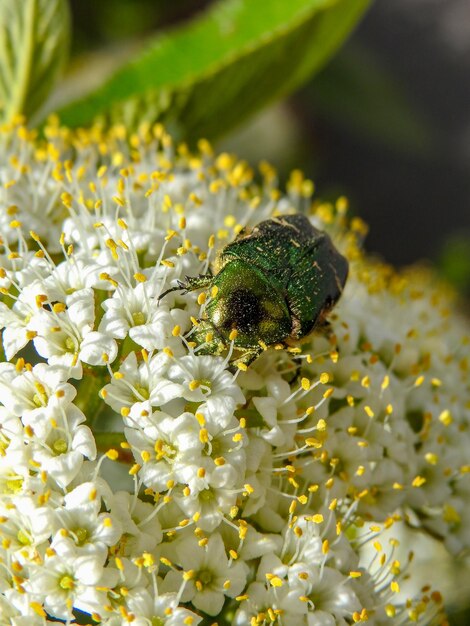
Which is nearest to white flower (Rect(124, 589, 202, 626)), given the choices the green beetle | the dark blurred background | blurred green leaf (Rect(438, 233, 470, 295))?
the green beetle

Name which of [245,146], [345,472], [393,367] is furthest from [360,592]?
[245,146]

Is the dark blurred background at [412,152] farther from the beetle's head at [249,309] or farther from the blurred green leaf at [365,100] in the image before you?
the beetle's head at [249,309]

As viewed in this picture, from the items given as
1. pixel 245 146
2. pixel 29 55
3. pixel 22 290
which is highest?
pixel 29 55

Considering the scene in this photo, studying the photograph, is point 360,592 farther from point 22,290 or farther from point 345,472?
point 22,290

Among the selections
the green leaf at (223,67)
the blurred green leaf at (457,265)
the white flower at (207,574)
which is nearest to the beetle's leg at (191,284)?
the white flower at (207,574)

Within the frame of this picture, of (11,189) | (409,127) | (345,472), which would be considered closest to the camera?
(345,472)

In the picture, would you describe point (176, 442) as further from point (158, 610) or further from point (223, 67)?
point (223, 67)

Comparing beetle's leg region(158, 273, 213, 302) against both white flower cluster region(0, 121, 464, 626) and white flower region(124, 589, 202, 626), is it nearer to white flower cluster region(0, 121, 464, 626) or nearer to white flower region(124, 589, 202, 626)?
white flower cluster region(0, 121, 464, 626)

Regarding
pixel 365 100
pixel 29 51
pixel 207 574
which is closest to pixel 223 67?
pixel 29 51
